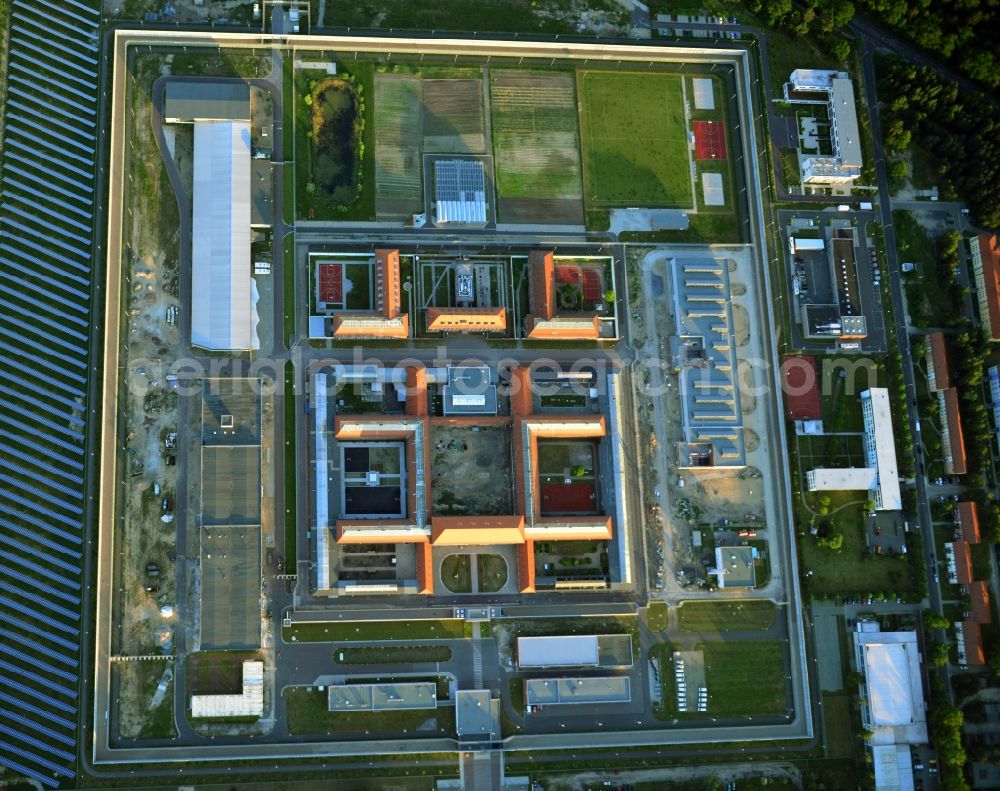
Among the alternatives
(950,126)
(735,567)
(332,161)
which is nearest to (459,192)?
(332,161)

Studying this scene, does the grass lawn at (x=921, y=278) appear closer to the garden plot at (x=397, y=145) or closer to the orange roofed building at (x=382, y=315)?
the garden plot at (x=397, y=145)

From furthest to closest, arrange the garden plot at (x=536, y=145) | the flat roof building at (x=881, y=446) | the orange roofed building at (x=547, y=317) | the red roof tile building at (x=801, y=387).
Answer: the garden plot at (x=536, y=145) → the red roof tile building at (x=801, y=387) → the flat roof building at (x=881, y=446) → the orange roofed building at (x=547, y=317)

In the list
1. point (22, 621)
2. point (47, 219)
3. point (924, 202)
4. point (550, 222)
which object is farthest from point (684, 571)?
point (47, 219)

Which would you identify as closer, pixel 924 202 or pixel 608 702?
pixel 608 702

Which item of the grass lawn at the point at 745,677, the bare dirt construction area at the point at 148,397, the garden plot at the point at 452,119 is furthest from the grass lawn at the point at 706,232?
the bare dirt construction area at the point at 148,397

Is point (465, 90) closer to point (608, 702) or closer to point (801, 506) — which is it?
point (801, 506)

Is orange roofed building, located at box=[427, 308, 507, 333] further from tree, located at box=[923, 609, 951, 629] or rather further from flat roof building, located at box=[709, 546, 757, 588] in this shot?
tree, located at box=[923, 609, 951, 629]
